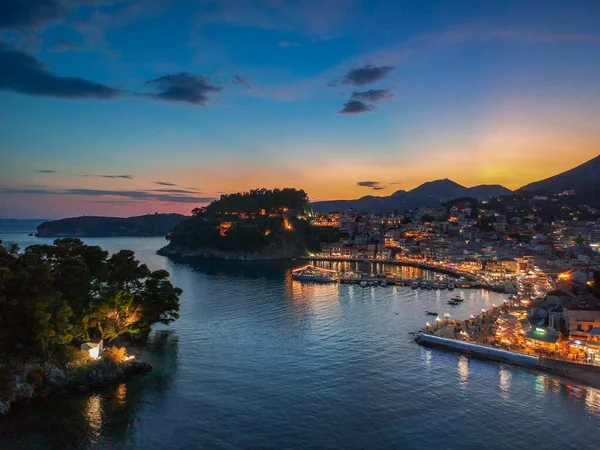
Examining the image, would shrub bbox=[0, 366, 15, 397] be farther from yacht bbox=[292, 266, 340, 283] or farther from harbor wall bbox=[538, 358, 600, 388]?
yacht bbox=[292, 266, 340, 283]

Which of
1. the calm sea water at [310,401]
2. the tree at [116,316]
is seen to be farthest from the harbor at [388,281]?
the tree at [116,316]

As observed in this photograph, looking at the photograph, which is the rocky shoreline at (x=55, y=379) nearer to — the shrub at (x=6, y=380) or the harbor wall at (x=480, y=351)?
the shrub at (x=6, y=380)

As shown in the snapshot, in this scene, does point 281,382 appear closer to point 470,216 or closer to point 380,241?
point 380,241

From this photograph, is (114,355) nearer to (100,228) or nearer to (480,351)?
(480,351)

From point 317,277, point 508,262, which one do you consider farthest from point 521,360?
point 508,262

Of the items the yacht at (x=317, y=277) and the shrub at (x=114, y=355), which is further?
the yacht at (x=317, y=277)
